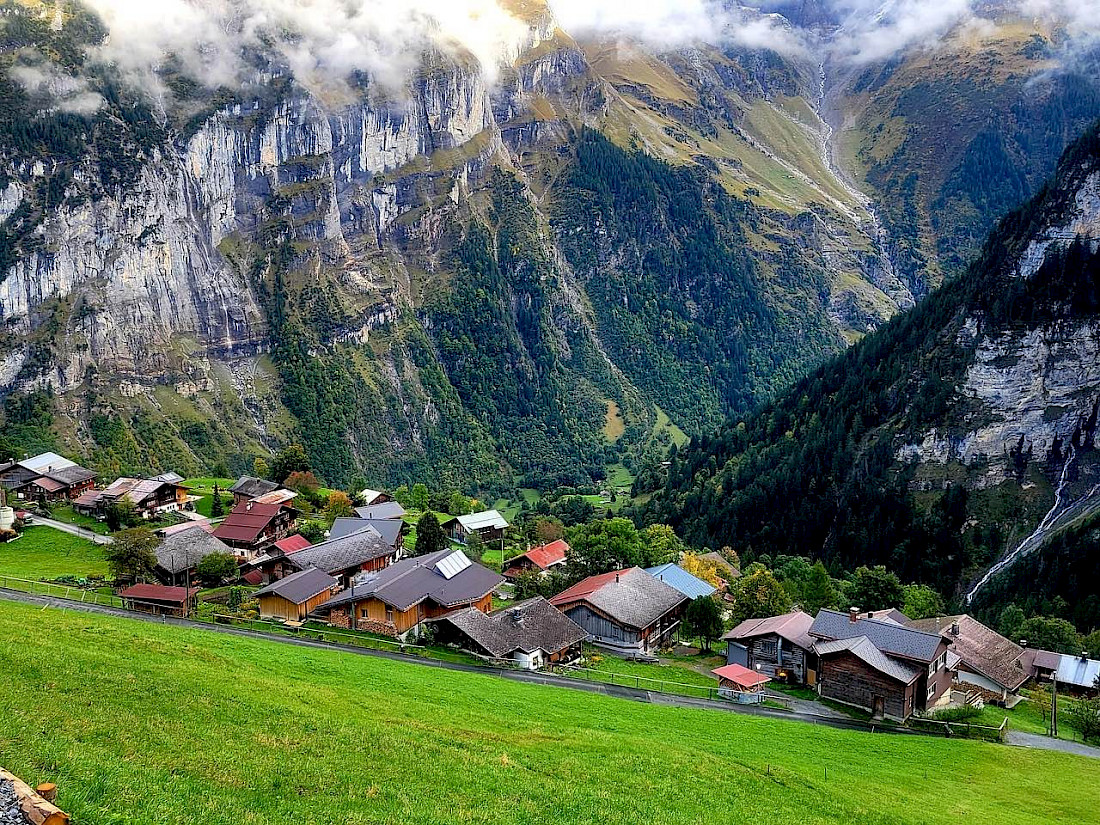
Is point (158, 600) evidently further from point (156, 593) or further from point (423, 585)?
point (423, 585)

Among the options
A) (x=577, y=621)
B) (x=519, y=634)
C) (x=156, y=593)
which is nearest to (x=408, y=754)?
(x=519, y=634)

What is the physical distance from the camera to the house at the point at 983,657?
2438 inches

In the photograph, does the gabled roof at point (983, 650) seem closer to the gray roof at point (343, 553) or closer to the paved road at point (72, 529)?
the gray roof at point (343, 553)

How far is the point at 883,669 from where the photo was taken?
178 ft

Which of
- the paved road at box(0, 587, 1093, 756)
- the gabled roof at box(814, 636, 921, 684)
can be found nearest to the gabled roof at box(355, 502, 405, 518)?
the paved road at box(0, 587, 1093, 756)

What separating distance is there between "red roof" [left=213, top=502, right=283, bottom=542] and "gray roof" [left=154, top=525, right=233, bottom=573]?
5.67m

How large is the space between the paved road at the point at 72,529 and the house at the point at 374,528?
65.3 feet

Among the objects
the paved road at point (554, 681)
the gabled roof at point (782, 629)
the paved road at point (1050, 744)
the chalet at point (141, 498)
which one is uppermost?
the chalet at point (141, 498)

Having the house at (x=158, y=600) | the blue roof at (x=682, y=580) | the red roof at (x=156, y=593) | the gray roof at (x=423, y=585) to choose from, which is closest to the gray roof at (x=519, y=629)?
the gray roof at (x=423, y=585)

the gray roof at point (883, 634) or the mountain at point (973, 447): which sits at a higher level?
the mountain at point (973, 447)

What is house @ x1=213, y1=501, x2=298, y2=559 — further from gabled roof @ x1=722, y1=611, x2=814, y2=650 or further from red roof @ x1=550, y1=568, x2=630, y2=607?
gabled roof @ x1=722, y1=611, x2=814, y2=650

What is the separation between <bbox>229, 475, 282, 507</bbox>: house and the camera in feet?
344

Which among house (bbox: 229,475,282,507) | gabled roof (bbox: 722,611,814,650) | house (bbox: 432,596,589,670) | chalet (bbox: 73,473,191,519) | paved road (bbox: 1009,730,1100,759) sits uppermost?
house (bbox: 229,475,282,507)

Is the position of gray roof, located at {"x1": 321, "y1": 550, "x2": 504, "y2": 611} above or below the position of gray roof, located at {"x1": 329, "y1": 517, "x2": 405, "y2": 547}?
below
